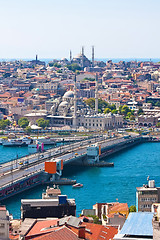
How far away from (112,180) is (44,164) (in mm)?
3798

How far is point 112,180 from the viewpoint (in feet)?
113

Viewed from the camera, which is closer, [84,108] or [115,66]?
[84,108]

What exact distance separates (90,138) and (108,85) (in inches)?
1410

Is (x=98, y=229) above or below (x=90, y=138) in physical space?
above

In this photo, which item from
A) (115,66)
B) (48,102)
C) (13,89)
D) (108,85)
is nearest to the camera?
(48,102)

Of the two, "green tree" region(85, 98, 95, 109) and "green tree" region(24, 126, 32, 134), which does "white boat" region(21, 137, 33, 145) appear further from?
"green tree" region(85, 98, 95, 109)

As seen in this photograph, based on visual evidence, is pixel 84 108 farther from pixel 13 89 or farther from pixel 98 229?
pixel 98 229

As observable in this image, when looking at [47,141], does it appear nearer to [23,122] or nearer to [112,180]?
[23,122]

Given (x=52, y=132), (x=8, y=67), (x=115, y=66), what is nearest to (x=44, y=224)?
(x=52, y=132)

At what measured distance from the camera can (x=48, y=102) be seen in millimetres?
67188

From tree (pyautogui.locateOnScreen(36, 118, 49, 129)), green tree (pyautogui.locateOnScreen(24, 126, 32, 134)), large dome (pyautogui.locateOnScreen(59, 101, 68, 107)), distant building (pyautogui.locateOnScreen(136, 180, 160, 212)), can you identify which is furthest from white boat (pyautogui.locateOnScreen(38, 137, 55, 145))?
distant building (pyautogui.locateOnScreen(136, 180, 160, 212))

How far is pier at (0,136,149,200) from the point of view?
31.3 meters

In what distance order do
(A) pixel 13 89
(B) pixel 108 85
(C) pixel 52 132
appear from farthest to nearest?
(B) pixel 108 85 → (A) pixel 13 89 → (C) pixel 52 132

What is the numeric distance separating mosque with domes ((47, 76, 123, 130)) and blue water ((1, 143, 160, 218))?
1270 centimetres
